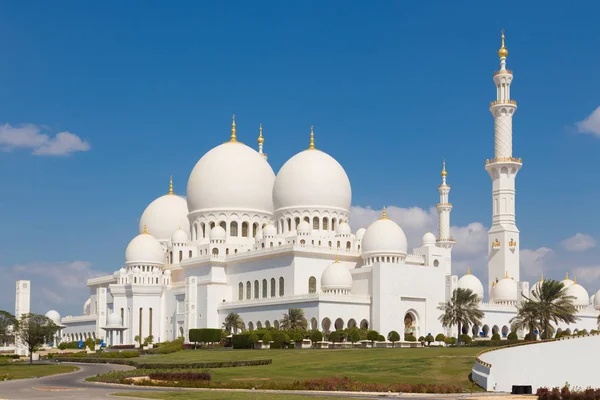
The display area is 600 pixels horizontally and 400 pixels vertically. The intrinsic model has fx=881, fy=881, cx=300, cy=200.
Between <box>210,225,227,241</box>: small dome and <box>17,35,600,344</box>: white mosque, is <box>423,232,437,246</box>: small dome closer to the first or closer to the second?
<box>17,35,600,344</box>: white mosque

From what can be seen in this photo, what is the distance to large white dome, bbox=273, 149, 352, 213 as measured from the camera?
83.1 metres

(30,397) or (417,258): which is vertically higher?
(417,258)

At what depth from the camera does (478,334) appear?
264 ft

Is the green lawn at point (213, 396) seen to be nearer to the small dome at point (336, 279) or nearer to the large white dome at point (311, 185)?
the small dome at point (336, 279)

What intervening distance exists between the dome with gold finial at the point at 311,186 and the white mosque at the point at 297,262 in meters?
0.12

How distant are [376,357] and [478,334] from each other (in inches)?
1318

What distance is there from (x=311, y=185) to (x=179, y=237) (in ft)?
53.4

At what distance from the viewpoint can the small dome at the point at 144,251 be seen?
89312 mm

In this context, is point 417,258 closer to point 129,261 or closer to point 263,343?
point 263,343

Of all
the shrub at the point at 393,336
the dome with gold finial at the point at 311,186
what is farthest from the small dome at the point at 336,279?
the dome with gold finial at the point at 311,186

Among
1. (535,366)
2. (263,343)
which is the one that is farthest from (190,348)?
(535,366)

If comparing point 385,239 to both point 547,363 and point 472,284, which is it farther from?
point 547,363

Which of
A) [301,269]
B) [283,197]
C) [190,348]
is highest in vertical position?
[283,197]

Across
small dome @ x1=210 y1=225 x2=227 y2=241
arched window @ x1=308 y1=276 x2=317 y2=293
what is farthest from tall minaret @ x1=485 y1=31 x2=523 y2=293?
small dome @ x1=210 y1=225 x2=227 y2=241
